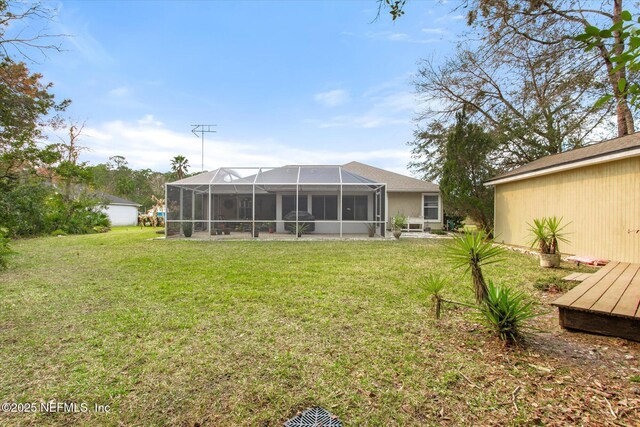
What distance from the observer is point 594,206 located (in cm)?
717

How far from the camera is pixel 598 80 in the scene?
29.9 feet

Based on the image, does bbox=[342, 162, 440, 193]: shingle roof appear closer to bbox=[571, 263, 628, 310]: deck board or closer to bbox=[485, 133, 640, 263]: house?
bbox=[485, 133, 640, 263]: house

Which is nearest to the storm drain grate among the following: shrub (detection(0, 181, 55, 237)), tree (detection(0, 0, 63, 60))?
tree (detection(0, 0, 63, 60))

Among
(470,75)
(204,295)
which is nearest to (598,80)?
(470,75)

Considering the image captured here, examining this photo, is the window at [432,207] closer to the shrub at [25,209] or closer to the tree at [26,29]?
the tree at [26,29]

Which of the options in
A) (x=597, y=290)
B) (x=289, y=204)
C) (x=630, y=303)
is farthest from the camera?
(x=289, y=204)

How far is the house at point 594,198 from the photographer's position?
20.8 ft

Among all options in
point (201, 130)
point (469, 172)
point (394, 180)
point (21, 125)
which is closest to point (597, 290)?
point (469, 172)

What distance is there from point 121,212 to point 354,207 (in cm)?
2150

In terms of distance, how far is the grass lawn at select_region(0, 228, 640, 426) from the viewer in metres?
1.95

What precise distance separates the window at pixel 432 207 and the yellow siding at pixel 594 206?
741 cm

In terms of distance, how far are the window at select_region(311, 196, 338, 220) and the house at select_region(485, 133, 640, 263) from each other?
7.65 meters

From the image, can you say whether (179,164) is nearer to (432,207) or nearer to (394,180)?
(394,180)

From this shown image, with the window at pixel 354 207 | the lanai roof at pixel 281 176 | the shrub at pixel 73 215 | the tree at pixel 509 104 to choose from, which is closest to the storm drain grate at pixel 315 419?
the lanai roof at pixel 281 176
